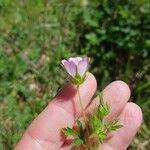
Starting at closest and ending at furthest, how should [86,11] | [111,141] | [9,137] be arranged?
[111,141] → [9,137] → [86,11]

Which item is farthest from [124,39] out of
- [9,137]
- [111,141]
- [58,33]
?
[111,141]

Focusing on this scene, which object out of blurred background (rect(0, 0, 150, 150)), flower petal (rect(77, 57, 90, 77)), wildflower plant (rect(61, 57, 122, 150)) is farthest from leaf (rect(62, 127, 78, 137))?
blurred background (rect(0, 0, 150, 150))

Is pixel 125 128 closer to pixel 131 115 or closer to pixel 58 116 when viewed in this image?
pixel 131 115

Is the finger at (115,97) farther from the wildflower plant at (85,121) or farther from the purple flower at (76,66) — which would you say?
the purple flower at (76,66)

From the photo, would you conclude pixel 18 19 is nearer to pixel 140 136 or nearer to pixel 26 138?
pixel 140 136

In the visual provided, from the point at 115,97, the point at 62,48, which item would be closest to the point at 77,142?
the point at 115,97

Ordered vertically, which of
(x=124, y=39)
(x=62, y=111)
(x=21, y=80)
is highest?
(x=62, y=111)
